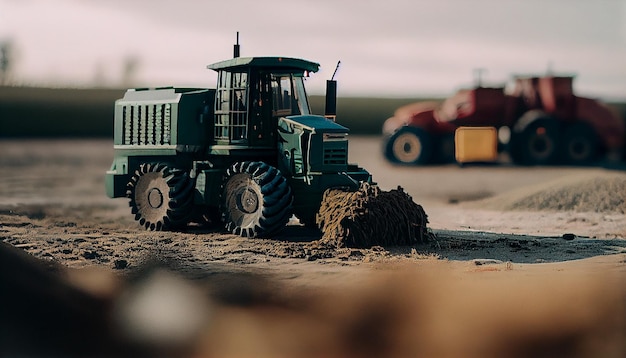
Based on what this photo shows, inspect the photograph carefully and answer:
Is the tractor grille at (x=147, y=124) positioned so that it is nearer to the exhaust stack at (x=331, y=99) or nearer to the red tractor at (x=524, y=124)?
the exhaust stack at (x=331, y=99)

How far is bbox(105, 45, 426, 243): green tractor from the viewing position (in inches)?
508

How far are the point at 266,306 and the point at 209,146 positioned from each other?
6609 millimetres

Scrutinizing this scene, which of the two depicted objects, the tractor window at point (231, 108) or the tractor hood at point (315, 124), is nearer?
the tractor hood at point (315, 124)

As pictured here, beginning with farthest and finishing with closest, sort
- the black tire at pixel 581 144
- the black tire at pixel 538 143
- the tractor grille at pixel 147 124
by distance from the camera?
the black tire at pixel 538 143 < the black tire at pixel 581 144 < the tractor grille at pixel 147 124

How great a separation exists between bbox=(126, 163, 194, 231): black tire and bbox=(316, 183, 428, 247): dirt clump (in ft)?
9.61

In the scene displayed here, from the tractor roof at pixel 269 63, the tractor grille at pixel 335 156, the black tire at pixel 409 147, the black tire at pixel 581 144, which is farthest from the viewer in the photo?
the black tire at pixel 409 147

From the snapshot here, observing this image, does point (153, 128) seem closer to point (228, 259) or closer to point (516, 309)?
point (228, 259)

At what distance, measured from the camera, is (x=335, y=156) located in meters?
13.0

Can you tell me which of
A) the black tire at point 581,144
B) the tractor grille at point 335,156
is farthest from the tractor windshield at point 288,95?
the black tire at point 581,144

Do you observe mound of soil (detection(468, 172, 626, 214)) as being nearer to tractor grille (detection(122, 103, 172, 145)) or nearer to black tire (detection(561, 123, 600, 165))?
black tire (detection(561, 123, 600, 165))

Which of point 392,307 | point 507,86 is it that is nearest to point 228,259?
point 392,307

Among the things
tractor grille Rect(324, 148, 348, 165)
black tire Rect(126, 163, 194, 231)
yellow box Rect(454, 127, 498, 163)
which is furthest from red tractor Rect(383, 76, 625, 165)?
tractor grille Rect(324, 148, 348, 165)

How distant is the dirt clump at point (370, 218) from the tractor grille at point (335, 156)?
494 mm

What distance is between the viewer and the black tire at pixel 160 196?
567 inches
